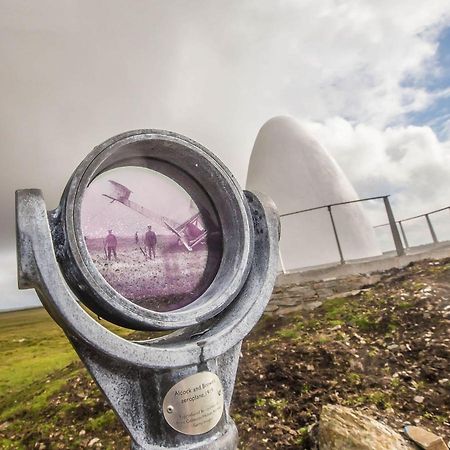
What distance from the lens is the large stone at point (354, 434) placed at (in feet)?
7.77

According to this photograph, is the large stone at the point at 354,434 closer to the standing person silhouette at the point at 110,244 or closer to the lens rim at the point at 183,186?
the lens rim at the point at 183,186

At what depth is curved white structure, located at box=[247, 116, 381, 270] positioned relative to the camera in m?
9.98

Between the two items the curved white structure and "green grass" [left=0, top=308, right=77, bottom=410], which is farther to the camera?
the curved white structure

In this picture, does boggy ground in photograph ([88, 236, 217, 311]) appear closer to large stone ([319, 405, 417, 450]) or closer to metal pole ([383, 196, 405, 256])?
large stone ([319, 405, 417, 450])

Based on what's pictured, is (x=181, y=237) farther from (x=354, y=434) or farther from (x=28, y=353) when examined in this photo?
(x=28, y=353)

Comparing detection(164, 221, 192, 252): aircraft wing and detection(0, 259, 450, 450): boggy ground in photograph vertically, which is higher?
detection(164, 221, 192, 252): aircraft wing

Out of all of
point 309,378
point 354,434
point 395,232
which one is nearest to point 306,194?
point 395,232

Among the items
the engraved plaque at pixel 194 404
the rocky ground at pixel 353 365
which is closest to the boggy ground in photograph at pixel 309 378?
the rocky ground at pixel 353 365

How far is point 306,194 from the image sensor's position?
1056 cm

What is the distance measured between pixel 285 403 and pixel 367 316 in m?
2.23

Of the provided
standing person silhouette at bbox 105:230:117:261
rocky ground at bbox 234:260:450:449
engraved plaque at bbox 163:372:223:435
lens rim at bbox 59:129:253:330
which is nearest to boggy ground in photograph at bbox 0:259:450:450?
rocky ground at bbox 234:260:450:449

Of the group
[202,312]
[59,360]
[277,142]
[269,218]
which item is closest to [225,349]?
[202,312]

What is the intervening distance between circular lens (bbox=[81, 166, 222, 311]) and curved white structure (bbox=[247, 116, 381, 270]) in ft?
25.4

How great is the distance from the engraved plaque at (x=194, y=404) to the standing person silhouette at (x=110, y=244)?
794mm
